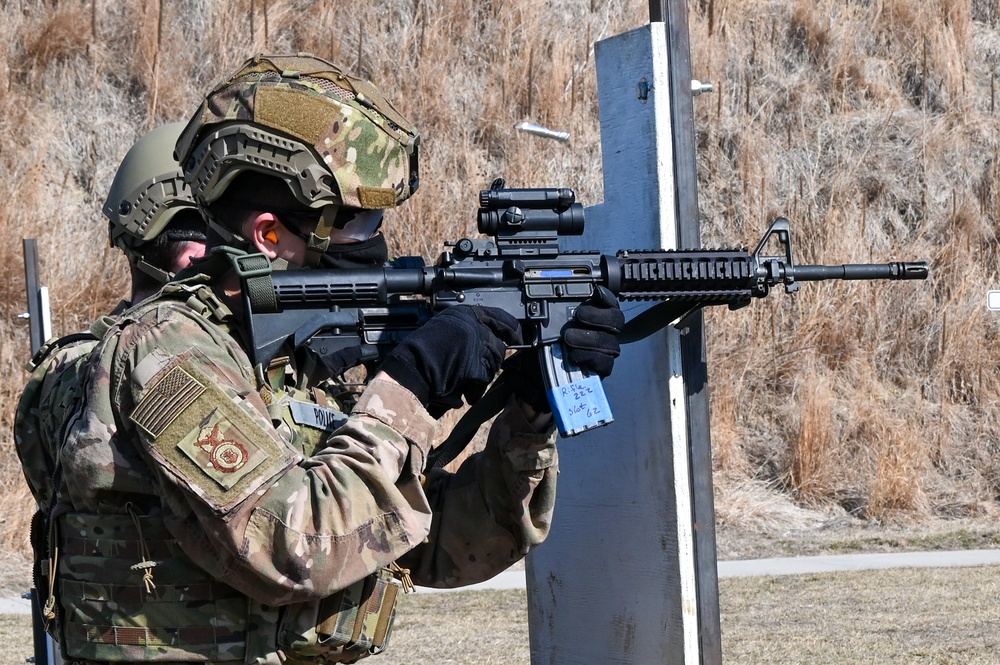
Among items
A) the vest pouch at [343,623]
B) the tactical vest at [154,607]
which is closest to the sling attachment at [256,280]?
the tactical vest at [154,607]

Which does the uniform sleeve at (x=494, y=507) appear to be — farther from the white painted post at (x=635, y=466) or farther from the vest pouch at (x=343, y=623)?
the white painted post at (x=635, y=466)

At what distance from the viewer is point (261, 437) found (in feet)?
7.11

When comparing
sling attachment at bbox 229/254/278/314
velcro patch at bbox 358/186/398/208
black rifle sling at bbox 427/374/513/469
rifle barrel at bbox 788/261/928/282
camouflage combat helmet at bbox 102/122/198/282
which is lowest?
black rifle sling at bbox 427/374/513/469

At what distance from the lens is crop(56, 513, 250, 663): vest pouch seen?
2.23m

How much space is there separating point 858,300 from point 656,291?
834cm

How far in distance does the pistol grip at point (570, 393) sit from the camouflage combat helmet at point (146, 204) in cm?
173

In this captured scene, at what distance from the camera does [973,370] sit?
36.7 feet

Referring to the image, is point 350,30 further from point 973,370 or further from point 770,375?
point 973,370

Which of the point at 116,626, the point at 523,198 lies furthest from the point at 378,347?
the point at 116,626

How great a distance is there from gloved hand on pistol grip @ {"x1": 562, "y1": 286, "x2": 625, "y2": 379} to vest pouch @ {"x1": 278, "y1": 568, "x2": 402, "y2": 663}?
0.67 meters

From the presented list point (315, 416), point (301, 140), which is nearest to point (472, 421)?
point (315, 416)

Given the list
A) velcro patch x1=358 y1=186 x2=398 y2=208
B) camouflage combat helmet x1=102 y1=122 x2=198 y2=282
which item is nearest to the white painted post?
velcro patch x1=358 y1=186 x2=398 y2=208

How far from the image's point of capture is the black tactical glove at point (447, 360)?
237 centimetres

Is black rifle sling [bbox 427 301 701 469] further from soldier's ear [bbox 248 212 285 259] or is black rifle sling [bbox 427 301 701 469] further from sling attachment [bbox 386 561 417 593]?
soldier's ear [bbox 248 212 285 259]
